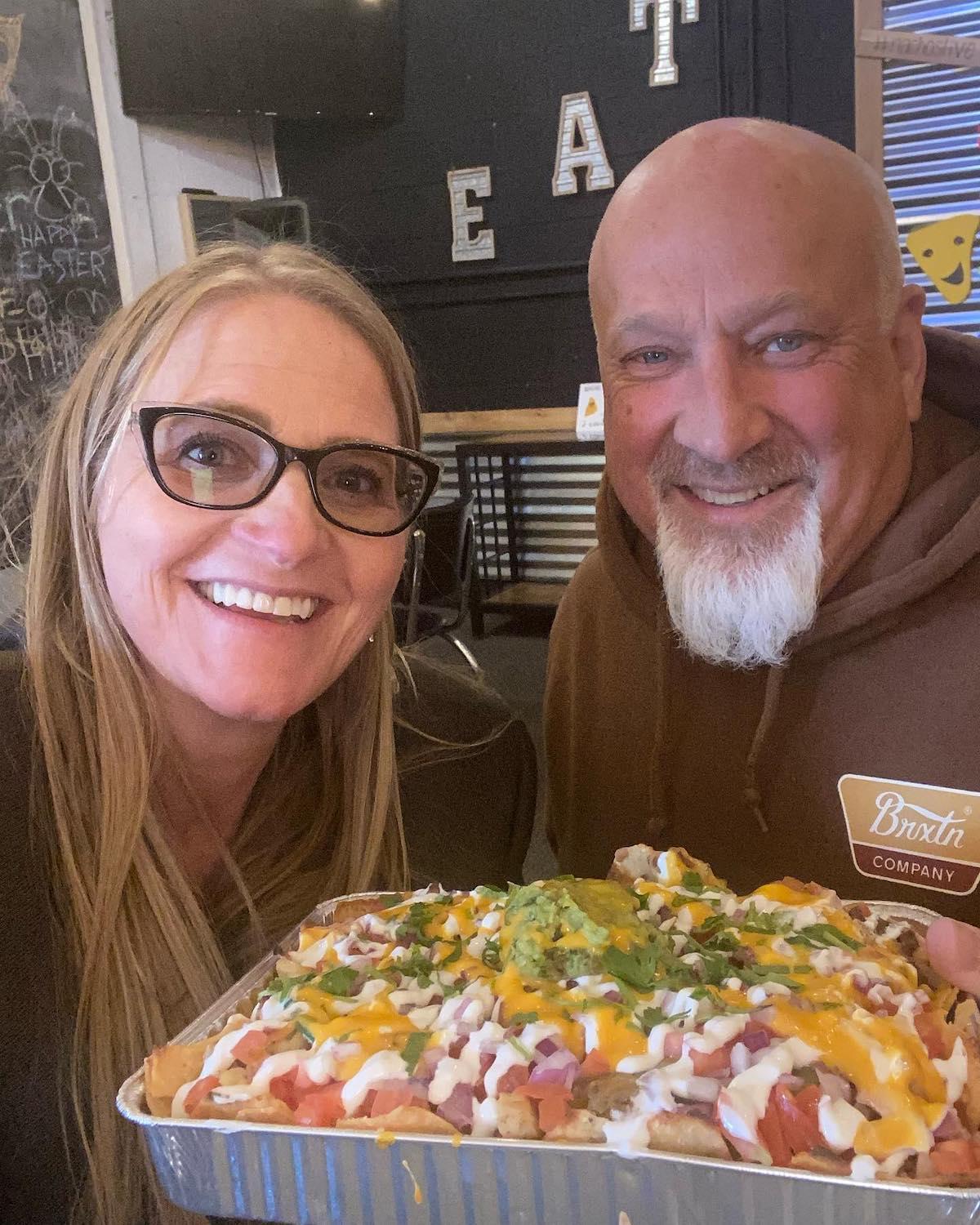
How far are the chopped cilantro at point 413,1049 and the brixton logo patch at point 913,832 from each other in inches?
39.1

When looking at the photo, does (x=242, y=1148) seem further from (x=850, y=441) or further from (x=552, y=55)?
(x=552, y=55)

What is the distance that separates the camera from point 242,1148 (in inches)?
31.5

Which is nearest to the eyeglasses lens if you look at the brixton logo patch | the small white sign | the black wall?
the brixton logo patch

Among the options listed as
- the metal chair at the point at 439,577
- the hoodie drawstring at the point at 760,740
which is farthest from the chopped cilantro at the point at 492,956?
the metal chair at the point at 439,577

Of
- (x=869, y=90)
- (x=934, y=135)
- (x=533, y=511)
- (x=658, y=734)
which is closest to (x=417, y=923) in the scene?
(x=658, y=734)

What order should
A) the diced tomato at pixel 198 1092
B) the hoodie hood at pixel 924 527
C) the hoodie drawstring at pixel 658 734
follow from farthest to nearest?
the hoodie drawstring at pixel 658 734
the hoodie hood at pixel 924 527
the diced tomato at pixel 198 1092

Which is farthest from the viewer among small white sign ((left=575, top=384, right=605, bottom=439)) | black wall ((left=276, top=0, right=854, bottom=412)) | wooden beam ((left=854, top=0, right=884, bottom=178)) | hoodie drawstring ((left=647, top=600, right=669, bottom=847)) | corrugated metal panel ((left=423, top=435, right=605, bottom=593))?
corrugated metal panel ((left=423, top=435, right=605, bottom=593))

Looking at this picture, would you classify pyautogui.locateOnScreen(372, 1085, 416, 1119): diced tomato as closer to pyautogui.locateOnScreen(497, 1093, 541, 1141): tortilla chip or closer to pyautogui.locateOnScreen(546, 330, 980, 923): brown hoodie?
pyautogui.locateOnScreen(497, 1093, 541, 1141): tortilla chip

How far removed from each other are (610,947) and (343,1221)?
32cm

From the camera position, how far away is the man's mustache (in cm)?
166

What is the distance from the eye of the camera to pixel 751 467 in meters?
1.67

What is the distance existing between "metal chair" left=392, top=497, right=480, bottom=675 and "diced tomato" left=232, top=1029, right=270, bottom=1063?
2.74m

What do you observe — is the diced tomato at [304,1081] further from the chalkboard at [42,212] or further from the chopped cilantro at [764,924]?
the chalkboard at [42,212]

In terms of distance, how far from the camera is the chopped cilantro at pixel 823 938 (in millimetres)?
971
